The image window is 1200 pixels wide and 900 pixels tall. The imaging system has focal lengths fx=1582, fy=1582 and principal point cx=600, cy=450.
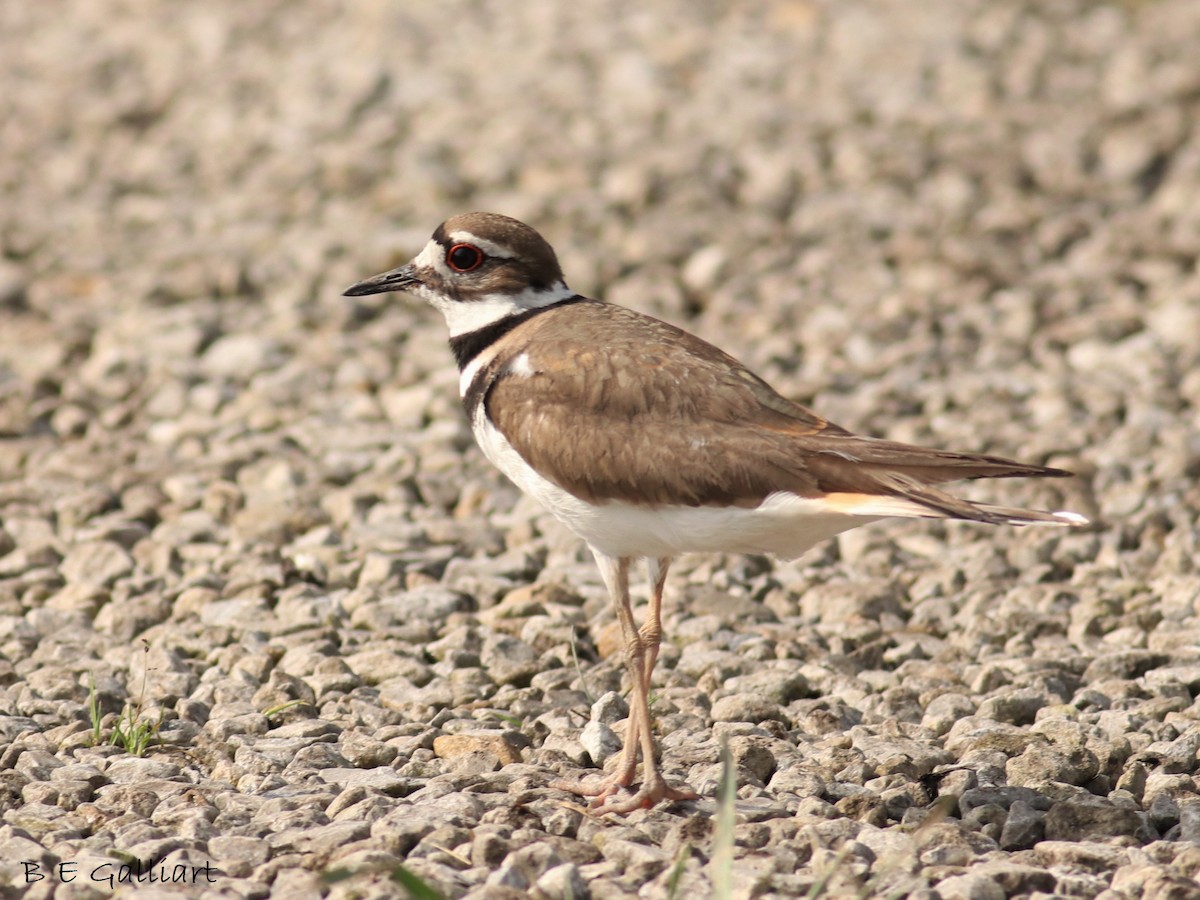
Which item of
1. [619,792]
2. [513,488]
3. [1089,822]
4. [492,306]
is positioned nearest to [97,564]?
[513,488]

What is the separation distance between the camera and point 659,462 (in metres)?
4.76

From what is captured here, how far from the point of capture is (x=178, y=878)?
422 cm

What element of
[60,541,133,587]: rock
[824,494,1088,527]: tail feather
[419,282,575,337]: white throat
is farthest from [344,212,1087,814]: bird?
[60,541,133,587]: rock

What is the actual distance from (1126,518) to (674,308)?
3064 millimetres

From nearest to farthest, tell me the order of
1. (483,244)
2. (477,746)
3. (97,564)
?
(477,746) < (483,244) < (97,564)

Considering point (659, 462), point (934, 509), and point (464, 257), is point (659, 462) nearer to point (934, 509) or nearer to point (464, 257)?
point (934, 509)

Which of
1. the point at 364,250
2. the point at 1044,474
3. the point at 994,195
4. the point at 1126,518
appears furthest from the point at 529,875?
the point at 994,195

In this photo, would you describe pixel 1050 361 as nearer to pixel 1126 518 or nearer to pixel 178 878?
pixel 1126 518

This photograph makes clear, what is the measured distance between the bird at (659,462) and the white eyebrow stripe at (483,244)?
1.13 feet

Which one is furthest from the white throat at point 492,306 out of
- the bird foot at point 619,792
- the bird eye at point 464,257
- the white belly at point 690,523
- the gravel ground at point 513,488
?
the bird foot at point 619,792

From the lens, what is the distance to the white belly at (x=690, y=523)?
15.3ft

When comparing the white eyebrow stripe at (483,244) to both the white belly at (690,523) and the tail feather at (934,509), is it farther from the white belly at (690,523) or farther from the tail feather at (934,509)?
the tail feather at (934,509)

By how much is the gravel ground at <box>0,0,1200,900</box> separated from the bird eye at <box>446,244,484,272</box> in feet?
4.44

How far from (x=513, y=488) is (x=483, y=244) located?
1945 millimetres
